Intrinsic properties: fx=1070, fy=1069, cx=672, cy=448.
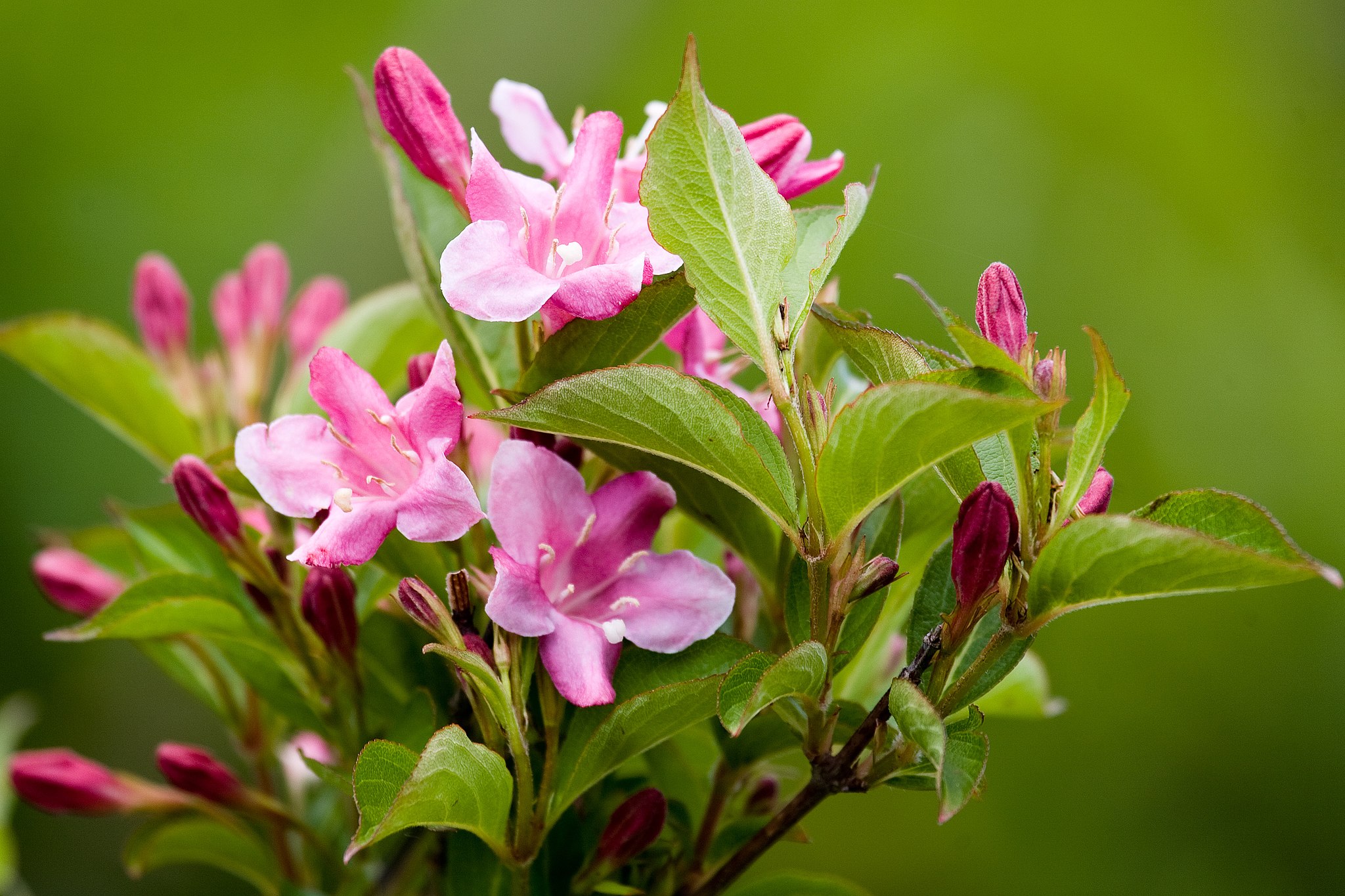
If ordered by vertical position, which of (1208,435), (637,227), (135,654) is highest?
(637,227)

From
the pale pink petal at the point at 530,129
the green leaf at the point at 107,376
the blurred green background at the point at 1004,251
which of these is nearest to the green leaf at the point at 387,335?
the green leaf at the point at 107,376

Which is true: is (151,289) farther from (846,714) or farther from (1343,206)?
(1343,206)

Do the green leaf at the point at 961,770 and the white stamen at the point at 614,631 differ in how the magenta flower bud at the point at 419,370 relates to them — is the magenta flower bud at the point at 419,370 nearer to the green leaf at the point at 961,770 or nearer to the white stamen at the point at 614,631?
the white stamen at the point at 614,631

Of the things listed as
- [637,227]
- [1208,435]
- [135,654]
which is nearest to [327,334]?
[637,227]

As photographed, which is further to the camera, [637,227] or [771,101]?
[771,101]

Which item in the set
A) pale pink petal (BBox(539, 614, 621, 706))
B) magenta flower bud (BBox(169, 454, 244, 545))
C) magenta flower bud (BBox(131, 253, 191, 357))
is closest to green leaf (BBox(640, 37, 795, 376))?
pale pink petal (BBox(539, 614, 621, 706))
